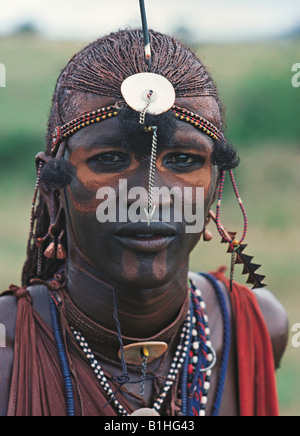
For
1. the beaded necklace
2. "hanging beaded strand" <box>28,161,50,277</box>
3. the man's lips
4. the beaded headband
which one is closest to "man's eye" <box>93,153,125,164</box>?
the beaded headband

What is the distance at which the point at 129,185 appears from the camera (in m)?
2.56

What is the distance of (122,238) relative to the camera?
2.58 m

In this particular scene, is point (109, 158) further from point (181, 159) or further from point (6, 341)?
point (6, 341)

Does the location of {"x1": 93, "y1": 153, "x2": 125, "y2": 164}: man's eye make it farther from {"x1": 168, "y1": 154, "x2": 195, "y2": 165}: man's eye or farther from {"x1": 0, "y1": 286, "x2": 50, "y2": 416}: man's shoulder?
{"x1": 0, "y1": 286, "x2": 50, "y2": 416}: man's shoulder

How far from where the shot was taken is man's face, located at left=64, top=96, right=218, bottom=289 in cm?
256

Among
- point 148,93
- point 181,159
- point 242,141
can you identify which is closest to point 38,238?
point 181,159

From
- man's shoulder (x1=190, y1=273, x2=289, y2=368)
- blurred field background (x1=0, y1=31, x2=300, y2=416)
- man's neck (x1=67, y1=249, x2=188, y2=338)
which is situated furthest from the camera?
blurred field background (x1=0, y1=31, x2=300, y2=416)

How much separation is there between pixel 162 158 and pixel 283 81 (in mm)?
8889

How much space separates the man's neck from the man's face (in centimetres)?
10

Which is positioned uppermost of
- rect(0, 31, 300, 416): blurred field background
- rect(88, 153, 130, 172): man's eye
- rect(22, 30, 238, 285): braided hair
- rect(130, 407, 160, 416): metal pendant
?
rect(0, 31, 300, 416): blurred field background

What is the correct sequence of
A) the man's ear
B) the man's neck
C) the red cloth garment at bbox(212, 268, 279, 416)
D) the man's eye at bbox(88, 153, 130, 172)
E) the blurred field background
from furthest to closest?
1. the blurred field background
2. the red cloth garment at bbox(212, 268, 279, 416)
3. the man's ear
4. the man's neck
5. the man's eye at bbox(88, 153, 130, 172)

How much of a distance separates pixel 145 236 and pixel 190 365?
0.70 m
